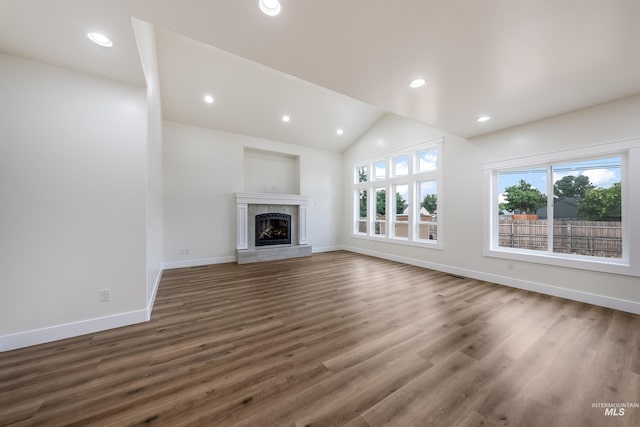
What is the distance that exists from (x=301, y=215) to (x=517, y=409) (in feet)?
18.0

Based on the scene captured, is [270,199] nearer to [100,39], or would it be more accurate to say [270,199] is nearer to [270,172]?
[270,172]

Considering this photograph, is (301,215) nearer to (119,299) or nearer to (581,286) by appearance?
(119,299)

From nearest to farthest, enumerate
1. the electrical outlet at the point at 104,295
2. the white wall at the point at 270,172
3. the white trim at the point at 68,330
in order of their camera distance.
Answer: the white trim at the point at 68,330 → the electrical outlet at the point at 104,295 → the white wall at the point at 270,172

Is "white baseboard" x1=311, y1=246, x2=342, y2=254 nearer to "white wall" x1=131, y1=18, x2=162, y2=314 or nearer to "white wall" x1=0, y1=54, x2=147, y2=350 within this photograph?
"white wall" x1=131, y1=18, x2=162, y2=314

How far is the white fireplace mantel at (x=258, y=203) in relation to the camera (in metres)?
5.55

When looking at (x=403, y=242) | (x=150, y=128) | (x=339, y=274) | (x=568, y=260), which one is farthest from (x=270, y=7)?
(x=403, y=242)

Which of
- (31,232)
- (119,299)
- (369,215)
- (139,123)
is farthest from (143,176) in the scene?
(369,215)

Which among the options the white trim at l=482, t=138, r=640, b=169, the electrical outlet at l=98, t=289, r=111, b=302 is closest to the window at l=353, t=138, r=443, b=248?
the white trim at l=482, t=138, r=640, b=169

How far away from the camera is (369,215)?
21.6ft

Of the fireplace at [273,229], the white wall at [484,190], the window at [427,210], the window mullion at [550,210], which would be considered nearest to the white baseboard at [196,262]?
the fireplace at [273,229]

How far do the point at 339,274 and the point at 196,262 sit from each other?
3.30 metres

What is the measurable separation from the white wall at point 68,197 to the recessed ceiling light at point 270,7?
1773 mm
